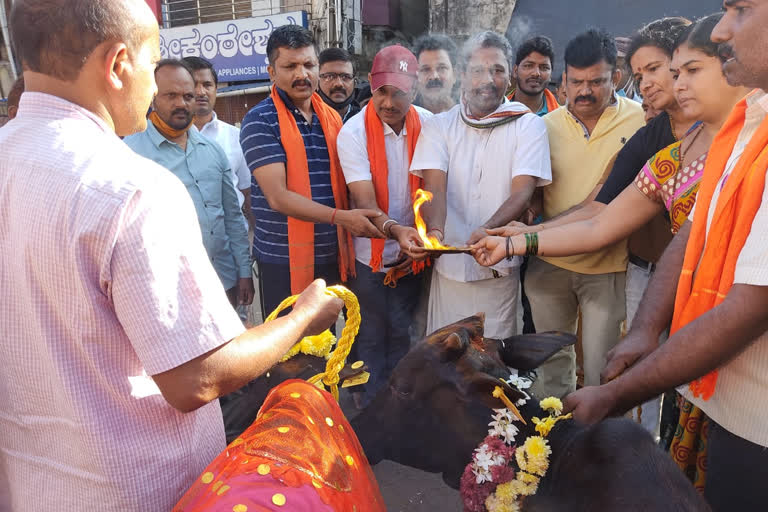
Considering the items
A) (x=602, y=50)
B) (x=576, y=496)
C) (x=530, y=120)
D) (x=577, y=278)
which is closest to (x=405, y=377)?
(x=576, y=496)

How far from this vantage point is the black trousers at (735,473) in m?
1.79

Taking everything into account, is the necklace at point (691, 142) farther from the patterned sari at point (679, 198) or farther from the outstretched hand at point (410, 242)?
the outstretched hand at point (410, 242)

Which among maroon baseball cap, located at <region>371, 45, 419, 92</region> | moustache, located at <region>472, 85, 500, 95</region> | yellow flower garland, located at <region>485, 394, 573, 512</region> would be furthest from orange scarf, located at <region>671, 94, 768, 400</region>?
maroon baseball cap, located at <region>371, 45, 419, 92</region>

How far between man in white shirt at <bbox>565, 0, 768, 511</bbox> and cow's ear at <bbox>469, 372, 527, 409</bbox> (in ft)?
0.63

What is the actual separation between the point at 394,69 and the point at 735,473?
3265 mm

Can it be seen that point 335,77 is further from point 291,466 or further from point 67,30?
point 291,466

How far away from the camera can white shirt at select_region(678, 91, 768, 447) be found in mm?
1587

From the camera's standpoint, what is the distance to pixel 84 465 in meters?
1.39

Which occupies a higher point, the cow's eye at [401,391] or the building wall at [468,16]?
the building wall at [468,16]

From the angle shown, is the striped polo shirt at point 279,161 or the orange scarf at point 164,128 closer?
the striped polo shirt at point 279,161

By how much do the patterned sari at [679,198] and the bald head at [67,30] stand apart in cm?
236

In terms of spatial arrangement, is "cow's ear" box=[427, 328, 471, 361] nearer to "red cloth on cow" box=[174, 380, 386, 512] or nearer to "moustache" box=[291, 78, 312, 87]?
"red cloth on cow" box=[174, 380, 386, 512]

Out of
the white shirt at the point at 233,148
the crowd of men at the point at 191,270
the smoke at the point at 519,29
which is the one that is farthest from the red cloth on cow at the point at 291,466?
the smoke at the point at 519,29

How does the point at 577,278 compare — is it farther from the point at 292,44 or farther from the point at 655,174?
the point at 292,44
